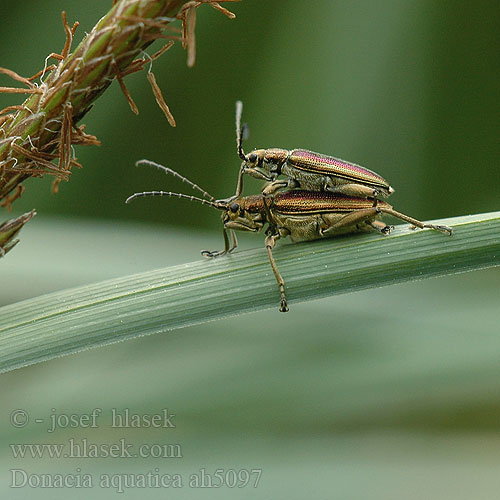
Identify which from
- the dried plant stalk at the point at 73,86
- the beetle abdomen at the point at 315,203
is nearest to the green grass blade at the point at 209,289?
the dried plant stalk at the point at 73,86

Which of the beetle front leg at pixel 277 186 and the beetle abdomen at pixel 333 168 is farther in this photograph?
the beetle front leg at pixel 277 186

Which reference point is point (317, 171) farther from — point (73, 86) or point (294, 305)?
point (73, 86)

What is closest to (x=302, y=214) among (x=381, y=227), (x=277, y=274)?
(x=381, y=227)

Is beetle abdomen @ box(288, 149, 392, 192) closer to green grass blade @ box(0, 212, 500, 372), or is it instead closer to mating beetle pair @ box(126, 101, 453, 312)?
mating beetle pair @ box(126, 101, 453, 312)

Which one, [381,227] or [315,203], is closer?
[381,227]

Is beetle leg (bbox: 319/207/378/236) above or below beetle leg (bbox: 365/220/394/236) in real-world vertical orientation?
above

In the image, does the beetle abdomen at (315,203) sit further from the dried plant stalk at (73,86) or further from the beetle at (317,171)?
the dried plant stalk at (73,86)

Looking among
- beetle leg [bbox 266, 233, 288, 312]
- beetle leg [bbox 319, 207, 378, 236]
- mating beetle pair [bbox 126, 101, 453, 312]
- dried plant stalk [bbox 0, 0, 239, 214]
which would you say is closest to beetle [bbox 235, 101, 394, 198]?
mating beetle pair [bbox 126, 101, 453, 312]
